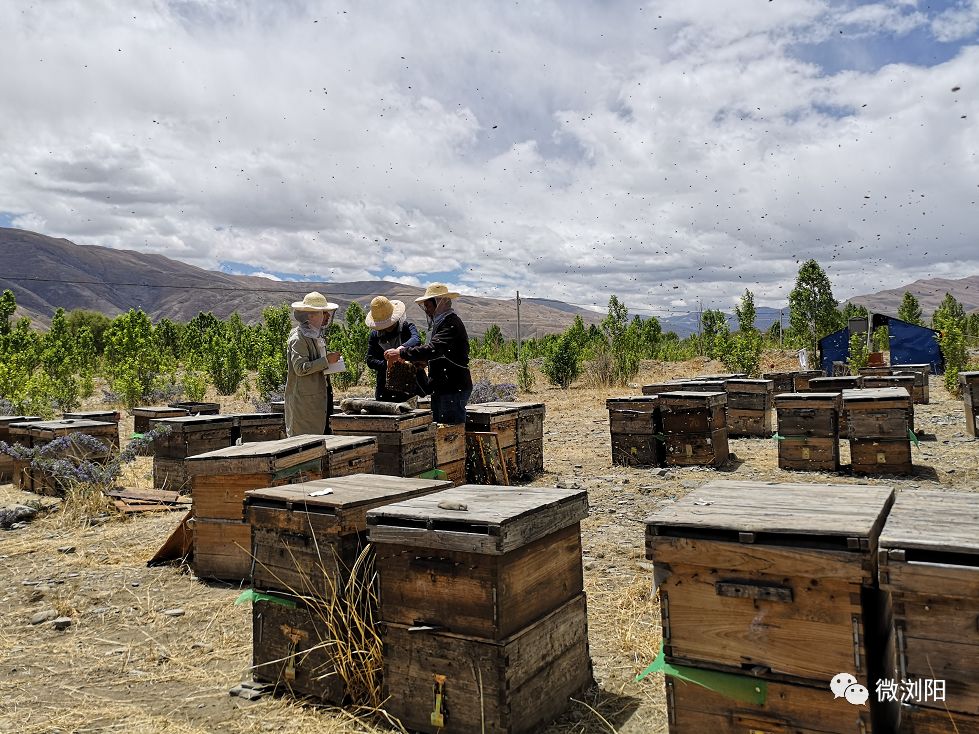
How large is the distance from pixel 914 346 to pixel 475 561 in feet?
109

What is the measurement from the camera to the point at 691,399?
10.7 meters

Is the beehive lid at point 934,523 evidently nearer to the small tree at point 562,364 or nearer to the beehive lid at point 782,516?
the beehive lid at point 782,516

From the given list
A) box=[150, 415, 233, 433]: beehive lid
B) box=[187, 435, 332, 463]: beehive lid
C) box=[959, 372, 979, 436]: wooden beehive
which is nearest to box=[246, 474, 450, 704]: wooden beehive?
box=[187, 435, 332, 463]: beehive lid

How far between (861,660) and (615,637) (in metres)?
2.29

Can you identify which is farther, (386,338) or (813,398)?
(813,398)

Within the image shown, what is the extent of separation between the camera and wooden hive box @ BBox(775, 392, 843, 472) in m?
10.1

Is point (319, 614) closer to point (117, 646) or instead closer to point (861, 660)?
point (117, 646)

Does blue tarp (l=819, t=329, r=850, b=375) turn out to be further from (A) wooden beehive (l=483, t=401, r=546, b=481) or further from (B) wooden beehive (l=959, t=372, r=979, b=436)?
(A) wooden beehive (l=483, t=401, r=546, b=481)

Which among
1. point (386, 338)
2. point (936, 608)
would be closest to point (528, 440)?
point (386, 338)

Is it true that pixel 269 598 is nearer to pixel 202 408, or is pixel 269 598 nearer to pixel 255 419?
pixel 255 419

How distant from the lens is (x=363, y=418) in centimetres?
783

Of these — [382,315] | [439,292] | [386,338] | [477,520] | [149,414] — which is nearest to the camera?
[477,520]

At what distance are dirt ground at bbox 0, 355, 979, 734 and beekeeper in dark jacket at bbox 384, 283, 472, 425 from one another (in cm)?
216

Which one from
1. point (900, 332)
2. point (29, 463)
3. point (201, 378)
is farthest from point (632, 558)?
point (900, 332)
